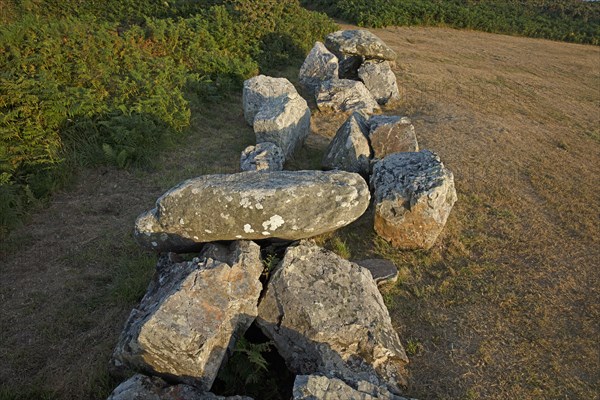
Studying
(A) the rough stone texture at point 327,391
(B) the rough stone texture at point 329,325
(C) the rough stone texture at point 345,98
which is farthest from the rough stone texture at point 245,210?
(C) the rough stone texture at point 345,98

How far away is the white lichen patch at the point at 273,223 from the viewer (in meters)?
5.57

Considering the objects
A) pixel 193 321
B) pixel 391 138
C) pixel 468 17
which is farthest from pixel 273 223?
pixel 468 17

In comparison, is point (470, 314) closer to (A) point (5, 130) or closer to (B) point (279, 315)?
(B) point (279, 315)

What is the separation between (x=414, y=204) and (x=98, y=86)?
7621mm

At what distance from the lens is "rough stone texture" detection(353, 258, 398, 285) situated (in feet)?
20.8

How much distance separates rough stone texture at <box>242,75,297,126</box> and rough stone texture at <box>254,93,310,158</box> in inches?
35.3

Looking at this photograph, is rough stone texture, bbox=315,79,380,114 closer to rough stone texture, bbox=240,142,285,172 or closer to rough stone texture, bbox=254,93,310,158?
rough stone texture, bbox=254,93,310,158

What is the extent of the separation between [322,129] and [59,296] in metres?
7.74

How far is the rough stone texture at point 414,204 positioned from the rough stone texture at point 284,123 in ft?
9.97

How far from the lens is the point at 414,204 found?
6977 mm

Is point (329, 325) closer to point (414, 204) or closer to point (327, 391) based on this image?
point (327, 391)

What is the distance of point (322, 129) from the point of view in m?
11.8

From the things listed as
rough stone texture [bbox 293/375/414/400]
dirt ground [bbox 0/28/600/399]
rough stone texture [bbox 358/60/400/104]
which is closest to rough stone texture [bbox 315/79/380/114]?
dirt ground [bbox 0/28/600/399]

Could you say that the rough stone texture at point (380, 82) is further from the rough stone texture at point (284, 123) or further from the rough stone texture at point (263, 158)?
the rough stone texture at point (263, 158)
